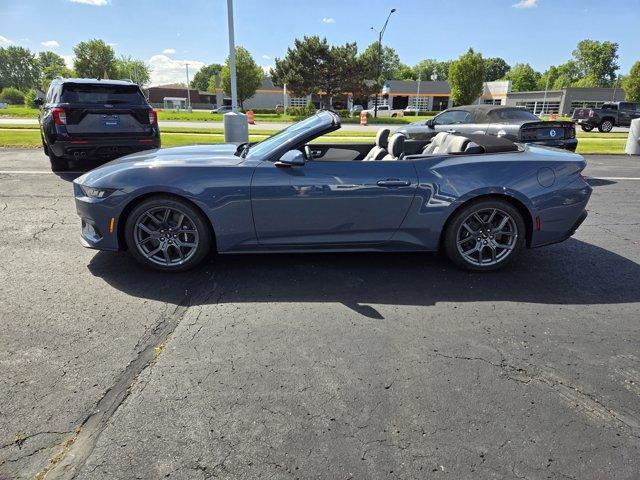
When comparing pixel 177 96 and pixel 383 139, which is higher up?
pixel 177 96

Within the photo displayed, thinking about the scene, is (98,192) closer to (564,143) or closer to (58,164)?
(58,164)

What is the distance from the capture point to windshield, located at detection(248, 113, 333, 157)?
4.06 meters

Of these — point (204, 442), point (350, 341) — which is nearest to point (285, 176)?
point (350, 341)

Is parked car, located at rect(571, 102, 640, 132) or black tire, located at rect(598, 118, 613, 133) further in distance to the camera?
black tire, located at rect(598, 118, 613, 133)

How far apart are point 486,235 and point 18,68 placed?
170 meters

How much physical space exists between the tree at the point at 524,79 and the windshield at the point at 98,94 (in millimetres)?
124253

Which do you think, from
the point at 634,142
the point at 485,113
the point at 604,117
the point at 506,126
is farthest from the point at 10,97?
the point at 634,142

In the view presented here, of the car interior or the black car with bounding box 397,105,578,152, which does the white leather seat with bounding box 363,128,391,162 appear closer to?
the car interior

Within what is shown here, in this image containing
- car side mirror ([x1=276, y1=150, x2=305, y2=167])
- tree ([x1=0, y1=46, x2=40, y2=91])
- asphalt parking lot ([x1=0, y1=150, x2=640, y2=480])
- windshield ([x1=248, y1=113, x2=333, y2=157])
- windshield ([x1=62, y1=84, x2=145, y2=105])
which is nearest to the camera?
asphalt parking lot ([x1=0, y1=150, x2=640, y2=480])

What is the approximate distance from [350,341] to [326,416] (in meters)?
0.76

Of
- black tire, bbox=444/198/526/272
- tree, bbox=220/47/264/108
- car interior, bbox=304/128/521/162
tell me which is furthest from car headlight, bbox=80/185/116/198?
tree, bbox=220/47/264/108

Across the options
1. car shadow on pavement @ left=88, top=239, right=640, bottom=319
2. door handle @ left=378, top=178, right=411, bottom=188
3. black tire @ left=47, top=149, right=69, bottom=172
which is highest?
door handle @ left=378, top=178, right=411, bottom=188

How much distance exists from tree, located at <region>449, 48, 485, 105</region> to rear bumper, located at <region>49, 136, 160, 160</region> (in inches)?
1786

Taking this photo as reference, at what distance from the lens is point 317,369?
269 cm
